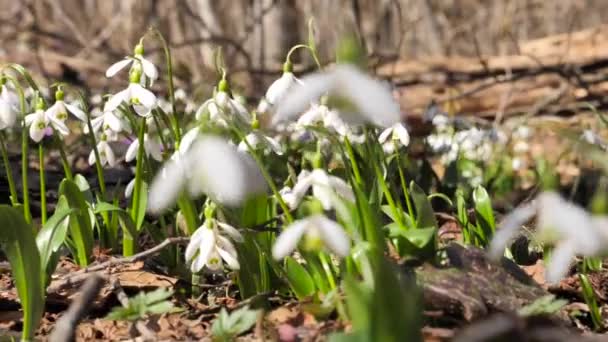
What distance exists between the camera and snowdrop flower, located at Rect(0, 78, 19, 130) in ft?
6.56

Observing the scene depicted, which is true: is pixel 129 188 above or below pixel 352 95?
below

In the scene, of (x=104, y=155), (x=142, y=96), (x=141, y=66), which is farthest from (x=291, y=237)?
(x=104, y=155)

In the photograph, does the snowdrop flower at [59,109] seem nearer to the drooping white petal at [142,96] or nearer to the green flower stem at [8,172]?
the green flower stem at [8,172]

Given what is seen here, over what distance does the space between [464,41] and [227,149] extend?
12.3m

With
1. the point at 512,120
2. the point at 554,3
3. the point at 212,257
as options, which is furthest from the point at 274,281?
the point at 554,3

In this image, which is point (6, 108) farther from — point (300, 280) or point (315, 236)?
point (315, 236)

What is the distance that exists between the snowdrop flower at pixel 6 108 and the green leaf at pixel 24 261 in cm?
44

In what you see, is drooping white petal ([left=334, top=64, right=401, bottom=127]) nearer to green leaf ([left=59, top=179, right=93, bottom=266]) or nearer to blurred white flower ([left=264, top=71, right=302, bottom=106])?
blurred white flower ([left=264, top=71, right=302, bottom=106])

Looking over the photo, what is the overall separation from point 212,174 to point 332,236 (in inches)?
9.2

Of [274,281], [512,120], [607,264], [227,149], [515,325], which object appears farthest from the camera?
[512,120]

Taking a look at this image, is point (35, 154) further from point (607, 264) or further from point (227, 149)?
point (227, 149)

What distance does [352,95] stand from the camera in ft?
3.36

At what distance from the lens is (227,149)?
1234mm

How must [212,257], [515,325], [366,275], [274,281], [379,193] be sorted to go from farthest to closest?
[379,193] < [274,281] < [212,257] < [366,275] < [515,325]
